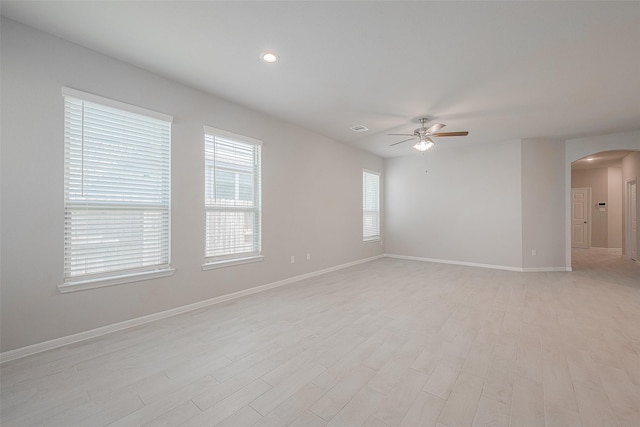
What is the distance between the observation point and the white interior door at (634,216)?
6547 mm

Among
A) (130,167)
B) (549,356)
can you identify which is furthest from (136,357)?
(549,356)

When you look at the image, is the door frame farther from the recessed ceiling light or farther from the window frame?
the recessed ceiling light

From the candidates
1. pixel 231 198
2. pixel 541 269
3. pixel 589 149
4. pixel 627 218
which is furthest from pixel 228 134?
pixel 627 218

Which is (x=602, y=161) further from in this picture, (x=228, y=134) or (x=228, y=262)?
(x=228, y=262)

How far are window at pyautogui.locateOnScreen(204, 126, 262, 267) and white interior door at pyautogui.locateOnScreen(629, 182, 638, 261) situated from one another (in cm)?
893

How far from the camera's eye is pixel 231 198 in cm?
399

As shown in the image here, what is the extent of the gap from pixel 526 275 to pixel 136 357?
6.53 m

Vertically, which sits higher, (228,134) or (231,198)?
(228,134)

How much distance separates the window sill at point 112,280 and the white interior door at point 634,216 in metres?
10.1

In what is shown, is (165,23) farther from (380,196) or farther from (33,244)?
(380,196)

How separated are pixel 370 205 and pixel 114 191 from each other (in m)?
5.78

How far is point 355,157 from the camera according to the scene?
663 centimetres

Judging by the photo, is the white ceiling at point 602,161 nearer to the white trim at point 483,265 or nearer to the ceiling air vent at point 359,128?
the white trim at point 483,265

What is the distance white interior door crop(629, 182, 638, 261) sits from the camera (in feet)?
21.5
